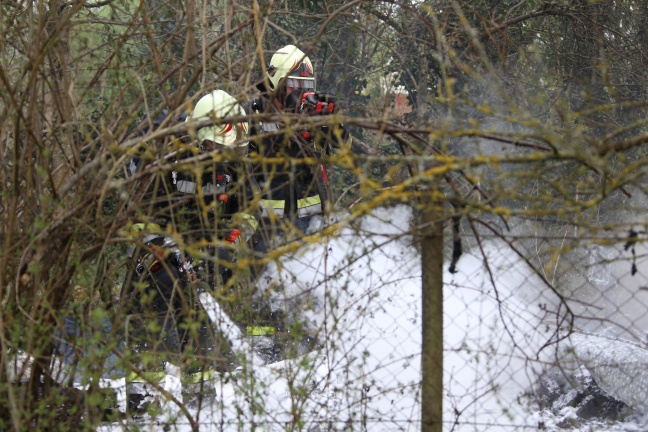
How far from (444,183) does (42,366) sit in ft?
5.49

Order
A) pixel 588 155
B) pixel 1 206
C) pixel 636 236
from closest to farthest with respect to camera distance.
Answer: pixel 588 155
pixel 636 236
pixel 1 206

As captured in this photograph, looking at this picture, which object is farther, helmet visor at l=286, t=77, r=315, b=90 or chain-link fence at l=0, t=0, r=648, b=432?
helmet visor at l=286, t=77, r=315, b=90

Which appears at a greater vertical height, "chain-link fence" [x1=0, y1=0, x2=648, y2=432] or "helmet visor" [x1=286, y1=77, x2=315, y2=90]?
"helmet visor" [x1=286, y1=77, x2=315, y2=90]

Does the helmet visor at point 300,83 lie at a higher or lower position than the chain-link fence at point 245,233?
higher

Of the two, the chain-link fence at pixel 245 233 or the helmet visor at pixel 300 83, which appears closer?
the chain-link fence at pixel 245 233

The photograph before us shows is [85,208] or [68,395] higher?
[85,208]

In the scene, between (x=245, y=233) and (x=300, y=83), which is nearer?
(x=245, y=233)

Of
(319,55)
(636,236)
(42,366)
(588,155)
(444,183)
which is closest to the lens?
(588,155)

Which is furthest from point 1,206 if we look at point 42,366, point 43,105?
point 42,366

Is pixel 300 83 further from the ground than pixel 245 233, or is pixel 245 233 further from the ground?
pixel 300 83

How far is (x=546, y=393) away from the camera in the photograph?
459cm

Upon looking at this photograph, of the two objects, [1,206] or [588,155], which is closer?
[588,155]

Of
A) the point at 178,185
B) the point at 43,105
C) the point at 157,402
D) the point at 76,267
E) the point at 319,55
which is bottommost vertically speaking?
the point at 157,402

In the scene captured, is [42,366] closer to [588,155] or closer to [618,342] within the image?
[588,155]
